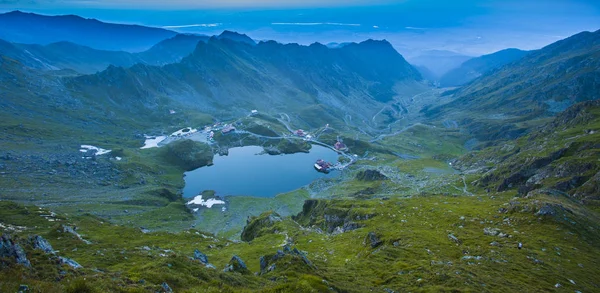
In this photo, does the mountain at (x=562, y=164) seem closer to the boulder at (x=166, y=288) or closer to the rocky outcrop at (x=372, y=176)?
the rocky outcrop at (x=372, y=176)

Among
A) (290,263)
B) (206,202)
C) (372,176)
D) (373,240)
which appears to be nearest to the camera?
(290,263)

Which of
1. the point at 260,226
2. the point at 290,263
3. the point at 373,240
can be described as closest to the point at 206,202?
the point at 260,226

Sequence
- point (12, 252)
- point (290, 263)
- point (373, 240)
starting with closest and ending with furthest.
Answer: point (12, 252)
point (290, 263)
point (373, 240)

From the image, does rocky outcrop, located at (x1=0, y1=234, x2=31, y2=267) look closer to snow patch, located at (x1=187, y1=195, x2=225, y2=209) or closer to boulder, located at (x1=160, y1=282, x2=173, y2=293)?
boulder, located at (x1=160, y1=282, x2=173, y2=293)

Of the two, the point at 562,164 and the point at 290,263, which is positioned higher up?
the point at 290,263

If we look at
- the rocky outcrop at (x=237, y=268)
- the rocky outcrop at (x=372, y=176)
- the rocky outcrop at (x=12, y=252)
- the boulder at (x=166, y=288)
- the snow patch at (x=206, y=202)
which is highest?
the rocky outcrop at (x=12, y=252)

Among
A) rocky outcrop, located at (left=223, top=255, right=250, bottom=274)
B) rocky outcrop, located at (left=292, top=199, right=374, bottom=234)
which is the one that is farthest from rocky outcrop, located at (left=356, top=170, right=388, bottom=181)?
rocky outcrop, located at (left=223, top=255, right=250, bottom=274)

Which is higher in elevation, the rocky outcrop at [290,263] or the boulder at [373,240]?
the rocky outcrop at [290,263]

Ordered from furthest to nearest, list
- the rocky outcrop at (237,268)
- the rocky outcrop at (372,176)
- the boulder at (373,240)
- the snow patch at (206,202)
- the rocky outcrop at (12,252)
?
the rocky outcrop at (372,176) < the snow patch at (206,202) < the boulder at (373,240) < the rocky outcrop at (237,268) < the rocky outcrop at (12,252)

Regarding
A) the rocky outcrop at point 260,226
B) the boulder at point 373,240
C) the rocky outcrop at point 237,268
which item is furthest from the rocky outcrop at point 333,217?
the rocky outcrop at point 237,268

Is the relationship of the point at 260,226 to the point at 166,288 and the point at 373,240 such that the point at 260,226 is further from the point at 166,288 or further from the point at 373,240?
the point at 166,288

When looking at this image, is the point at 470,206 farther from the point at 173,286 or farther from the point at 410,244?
the point at 173,286
